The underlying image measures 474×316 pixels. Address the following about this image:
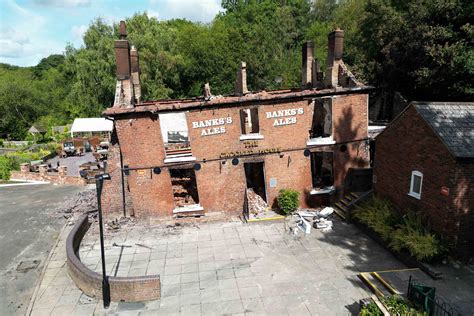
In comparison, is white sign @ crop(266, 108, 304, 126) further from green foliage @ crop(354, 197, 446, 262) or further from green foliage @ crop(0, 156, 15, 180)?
green foliage @ crop(0, 156, 15, 180)

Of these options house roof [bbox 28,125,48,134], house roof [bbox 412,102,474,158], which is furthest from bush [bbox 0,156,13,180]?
house roof [bbox 412,102,474,158]

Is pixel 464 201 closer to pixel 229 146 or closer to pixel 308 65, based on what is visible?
pixel 229 146

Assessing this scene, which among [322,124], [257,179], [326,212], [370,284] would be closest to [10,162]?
[257,179]

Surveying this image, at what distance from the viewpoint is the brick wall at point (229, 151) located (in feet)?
47.2

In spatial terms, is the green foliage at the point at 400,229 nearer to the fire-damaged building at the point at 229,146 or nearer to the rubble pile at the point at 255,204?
the fire-damaged building at the point at 229,146

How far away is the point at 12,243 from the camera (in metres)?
14.5

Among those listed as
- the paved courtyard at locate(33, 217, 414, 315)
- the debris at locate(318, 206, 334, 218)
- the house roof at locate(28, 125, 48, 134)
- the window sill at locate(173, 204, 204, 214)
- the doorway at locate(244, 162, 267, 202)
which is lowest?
the paved courtyard at locate(33, 217, 414, 315)

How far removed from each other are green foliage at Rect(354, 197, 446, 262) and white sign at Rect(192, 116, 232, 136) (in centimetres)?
693

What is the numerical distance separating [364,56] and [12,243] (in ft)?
92.5

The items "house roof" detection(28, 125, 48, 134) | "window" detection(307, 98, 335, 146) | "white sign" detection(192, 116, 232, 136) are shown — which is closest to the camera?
"white sign" detection(192, 116, 232, 136)

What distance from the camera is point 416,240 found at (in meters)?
10.5

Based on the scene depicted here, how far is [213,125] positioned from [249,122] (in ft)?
17.9

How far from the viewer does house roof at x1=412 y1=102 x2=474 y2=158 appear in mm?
10000

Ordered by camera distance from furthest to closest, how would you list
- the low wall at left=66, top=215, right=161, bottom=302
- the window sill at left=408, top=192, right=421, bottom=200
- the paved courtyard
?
the window sill at left=408, top=192, right=421, bottom=200 → the low wall at left=66, top=215, right=161, bottom=302 → the paved courtyard
